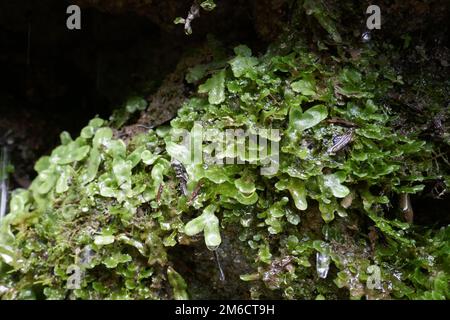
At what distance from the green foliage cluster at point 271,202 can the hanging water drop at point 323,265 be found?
0.04 feet

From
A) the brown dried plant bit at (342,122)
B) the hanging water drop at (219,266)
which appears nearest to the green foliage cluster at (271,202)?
the brown dried plant bit at (342,122)

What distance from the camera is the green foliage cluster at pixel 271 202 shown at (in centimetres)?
184

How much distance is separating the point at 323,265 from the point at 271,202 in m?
0.37

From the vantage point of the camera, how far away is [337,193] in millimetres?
1807

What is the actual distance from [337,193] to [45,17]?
2.27 meters

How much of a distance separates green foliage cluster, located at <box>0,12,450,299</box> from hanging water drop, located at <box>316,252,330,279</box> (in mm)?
12

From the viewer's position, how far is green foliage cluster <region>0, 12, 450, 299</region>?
1.84m

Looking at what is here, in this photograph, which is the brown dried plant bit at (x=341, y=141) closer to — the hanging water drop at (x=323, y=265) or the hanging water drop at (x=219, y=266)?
the hanging water drop at (x=323, y=265)

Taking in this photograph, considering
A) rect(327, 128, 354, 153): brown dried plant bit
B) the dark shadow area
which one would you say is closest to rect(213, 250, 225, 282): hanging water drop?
rect(327, 128, 354, 153): brown dried plant bit

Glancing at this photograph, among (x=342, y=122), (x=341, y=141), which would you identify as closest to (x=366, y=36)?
(x=342, y=122)

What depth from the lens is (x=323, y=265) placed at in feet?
6.05

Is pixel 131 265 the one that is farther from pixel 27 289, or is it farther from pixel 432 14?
pixel 432 14

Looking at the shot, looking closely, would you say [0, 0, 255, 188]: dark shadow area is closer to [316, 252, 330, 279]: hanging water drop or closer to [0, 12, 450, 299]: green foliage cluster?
[0, 12, 450, 299]: green foliage cluster
